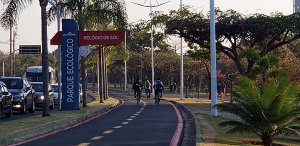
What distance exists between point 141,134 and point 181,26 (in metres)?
25.2

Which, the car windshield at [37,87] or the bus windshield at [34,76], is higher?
the bus windshield at [34,76]

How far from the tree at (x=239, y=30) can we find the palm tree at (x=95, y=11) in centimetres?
951

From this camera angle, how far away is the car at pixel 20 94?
88.7 feet

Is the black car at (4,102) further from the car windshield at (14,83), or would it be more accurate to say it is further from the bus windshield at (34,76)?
the bus windshield at (34,76)

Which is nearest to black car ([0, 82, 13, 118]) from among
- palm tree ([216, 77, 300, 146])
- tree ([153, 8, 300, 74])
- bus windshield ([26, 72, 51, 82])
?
palm tree ([216, 77, 300, 146])

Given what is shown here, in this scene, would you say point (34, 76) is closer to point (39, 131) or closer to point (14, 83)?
point (14, 83)

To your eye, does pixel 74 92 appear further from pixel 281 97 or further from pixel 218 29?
pixel 281 97

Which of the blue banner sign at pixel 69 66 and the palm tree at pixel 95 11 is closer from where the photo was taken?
the blue banner sign at pixel 69 66

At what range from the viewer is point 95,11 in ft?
106

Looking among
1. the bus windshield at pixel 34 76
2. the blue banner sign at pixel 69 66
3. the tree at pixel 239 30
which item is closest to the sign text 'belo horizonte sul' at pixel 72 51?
the blue banner sign at pixel 69 66

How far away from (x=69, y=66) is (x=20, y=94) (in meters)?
4.03

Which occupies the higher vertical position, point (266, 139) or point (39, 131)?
point (39, 131)

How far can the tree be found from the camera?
3928cm

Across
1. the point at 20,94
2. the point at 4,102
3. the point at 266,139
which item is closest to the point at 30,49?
the point at 20,94
